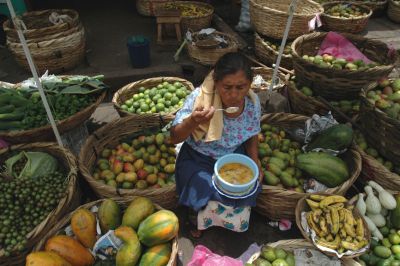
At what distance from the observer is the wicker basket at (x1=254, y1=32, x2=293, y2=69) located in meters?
4.67

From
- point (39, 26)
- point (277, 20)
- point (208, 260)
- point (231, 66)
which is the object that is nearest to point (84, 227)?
point (208, 260)

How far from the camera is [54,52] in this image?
13.9 feet

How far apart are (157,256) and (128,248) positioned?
0.67 feet

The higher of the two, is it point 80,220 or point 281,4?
point 281,4

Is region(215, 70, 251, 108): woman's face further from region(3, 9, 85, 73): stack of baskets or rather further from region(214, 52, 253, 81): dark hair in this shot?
region(3, 9, 85, 73): stack of baskets

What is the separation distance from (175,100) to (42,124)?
4.81 feet

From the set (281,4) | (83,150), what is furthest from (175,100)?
(281,4)

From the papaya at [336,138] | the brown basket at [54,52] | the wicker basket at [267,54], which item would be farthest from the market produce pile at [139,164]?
the wicker basket at [267,54]

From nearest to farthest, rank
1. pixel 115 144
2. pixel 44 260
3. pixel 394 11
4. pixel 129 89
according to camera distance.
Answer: pixel 44 260 → pixel 115 144 → pixel 129 89 → pixel 394 11

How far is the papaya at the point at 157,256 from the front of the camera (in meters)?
2.02

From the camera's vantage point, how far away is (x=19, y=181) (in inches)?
95.5

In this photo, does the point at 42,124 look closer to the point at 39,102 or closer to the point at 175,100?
the point at 39,102

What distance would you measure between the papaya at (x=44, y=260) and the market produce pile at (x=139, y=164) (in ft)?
2.76

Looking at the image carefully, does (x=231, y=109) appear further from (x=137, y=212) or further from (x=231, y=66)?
(x=137, y=212)
